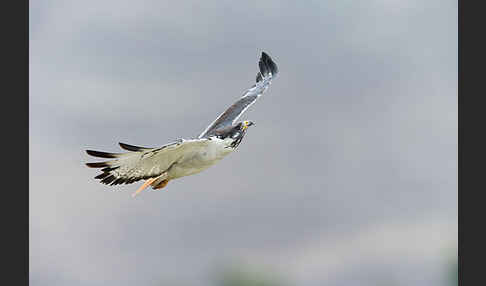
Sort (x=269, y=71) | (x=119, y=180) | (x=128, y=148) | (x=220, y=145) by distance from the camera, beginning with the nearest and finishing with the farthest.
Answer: (x=128, y=148) → (x=119, y=180) → (x=220, y=145) → (x=269, y=71)

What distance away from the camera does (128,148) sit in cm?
375

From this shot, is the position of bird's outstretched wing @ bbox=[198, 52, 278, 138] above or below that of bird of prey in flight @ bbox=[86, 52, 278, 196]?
above

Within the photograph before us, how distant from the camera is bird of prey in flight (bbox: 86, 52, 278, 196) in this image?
400 centimetres

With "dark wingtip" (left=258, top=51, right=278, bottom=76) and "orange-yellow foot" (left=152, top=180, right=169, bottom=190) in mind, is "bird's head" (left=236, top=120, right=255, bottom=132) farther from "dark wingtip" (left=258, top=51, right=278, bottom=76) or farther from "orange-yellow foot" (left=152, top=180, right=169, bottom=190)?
"dark wingtip" (left=258, top=51, right=278, bottom=76)

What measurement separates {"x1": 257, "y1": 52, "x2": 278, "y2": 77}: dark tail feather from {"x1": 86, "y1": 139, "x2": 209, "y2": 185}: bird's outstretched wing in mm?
1345

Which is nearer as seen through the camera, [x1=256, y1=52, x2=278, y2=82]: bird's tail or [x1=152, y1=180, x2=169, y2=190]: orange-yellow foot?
[x1=152, y1=180, x2=169, y2=190]: orange-yellow foot

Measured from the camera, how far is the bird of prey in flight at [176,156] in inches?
157

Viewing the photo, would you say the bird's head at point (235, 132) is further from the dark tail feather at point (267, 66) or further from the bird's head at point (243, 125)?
the dark tail feather at point (267, 66)

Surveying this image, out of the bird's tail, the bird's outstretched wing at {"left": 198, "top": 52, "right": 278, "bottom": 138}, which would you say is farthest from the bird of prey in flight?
the bird's tail
